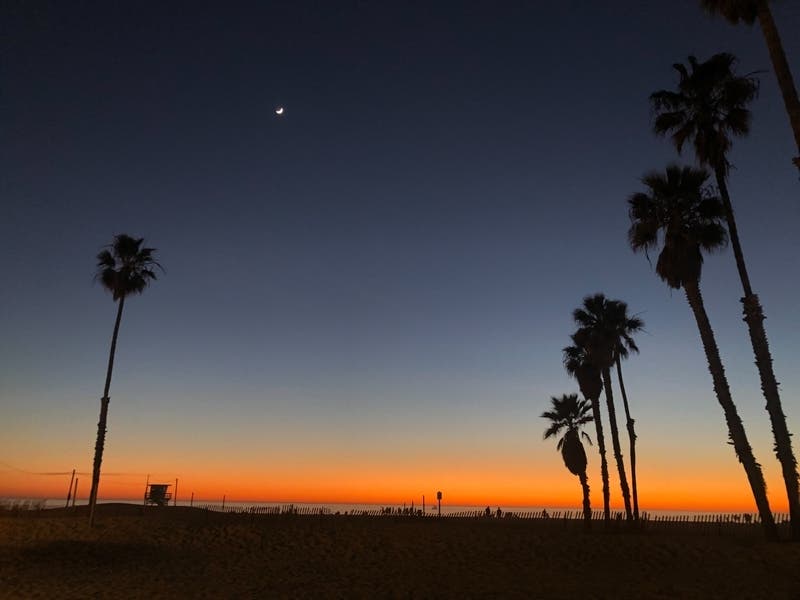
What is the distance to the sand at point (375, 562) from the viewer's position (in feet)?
72.0

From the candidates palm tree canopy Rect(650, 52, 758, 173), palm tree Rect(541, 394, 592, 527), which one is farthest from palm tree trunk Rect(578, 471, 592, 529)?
palm tree canopy Rect(650, 52, 758, 173)

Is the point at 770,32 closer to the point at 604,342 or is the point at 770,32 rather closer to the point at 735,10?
the point at 735,10

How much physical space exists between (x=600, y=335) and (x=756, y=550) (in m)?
19.7

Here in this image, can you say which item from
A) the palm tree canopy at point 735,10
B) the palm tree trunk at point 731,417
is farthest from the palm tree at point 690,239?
the palm tree canopy at point 735,10

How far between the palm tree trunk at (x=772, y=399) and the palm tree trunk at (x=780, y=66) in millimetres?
11384

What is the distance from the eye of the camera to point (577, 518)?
171ft

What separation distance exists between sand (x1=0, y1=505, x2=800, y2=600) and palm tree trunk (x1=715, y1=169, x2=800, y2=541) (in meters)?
2.02

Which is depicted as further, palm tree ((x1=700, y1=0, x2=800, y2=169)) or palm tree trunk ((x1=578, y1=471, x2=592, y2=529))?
palm tree trunk ((x1=578, y1=471, x2=592, y2=529))

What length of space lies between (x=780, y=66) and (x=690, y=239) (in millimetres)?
13478

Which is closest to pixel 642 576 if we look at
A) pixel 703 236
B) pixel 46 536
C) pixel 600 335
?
pixel 703 236

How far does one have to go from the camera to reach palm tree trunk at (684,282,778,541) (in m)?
26.4

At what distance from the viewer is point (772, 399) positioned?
25.6 m

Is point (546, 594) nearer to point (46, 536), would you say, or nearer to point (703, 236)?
point (703, 236)

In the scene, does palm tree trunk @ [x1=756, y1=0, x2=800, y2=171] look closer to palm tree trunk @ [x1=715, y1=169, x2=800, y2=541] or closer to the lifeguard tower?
palm tree trunk @ [x1=715, y1=169, x2=800, y2=541]
